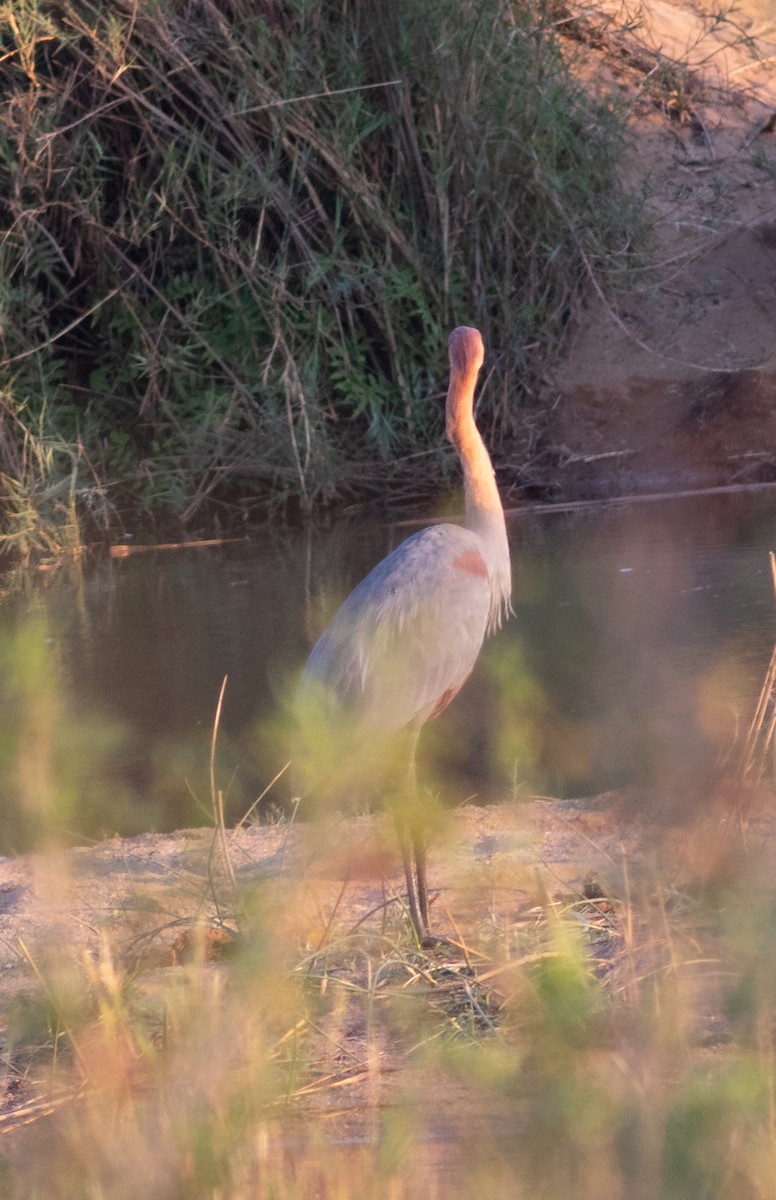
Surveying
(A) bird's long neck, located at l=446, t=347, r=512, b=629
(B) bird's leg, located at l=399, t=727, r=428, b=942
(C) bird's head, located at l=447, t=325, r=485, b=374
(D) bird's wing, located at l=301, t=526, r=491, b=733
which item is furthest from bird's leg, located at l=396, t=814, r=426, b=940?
(C) bird's head, located at l=447, t=325, r=485, b=374

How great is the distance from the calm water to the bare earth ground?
27cm

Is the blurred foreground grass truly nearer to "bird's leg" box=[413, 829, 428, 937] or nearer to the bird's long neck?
"bird's leg" box=[413, 829, 428, 937]

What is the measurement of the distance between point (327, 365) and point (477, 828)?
5.13 meters

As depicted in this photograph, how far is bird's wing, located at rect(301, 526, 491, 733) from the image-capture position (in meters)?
4.29

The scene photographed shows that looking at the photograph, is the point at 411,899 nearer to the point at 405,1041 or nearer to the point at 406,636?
the point at 405,1041

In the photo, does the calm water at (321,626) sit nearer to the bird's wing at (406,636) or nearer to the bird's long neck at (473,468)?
the bird's wing at (406,636)

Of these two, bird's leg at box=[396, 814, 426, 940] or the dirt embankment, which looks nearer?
bird's leg at box=[396, 814, 426, 940]

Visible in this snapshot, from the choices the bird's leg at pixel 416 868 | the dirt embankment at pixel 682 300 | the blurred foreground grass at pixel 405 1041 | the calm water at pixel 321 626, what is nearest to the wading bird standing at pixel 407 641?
the bird's leg at pixel 416 868

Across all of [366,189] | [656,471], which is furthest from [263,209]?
[656,471]

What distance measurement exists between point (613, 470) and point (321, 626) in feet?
9.94

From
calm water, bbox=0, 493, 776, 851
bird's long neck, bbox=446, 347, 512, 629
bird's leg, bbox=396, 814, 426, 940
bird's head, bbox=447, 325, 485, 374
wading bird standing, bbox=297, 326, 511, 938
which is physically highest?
bird's head, bbox=447, 325, 485, 374

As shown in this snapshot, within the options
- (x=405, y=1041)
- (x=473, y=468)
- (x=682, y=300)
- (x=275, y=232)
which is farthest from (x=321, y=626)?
(x=682, y=300)

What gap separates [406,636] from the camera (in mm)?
4359

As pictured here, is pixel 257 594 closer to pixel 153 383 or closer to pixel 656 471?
pixel 153 383
